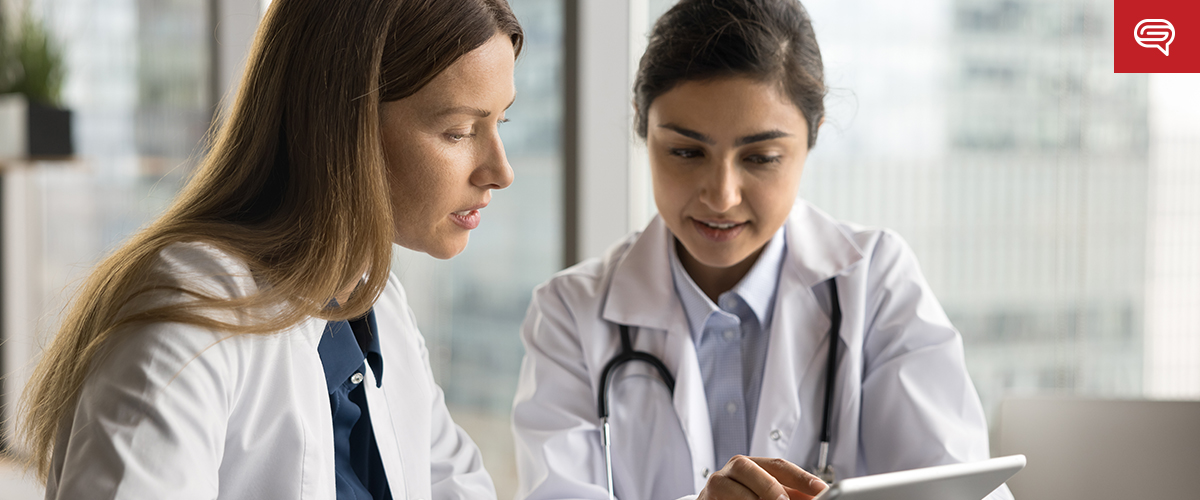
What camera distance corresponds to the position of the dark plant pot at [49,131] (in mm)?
2836

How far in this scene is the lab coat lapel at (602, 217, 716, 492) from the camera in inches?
52.9

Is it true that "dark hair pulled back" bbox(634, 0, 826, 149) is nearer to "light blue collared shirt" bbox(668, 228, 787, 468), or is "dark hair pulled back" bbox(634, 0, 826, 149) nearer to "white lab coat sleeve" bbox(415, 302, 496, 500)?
"light blue collared shirt" bbox(668, 228, 787, 468)

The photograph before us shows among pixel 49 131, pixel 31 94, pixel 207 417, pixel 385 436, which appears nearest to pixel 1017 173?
pixel 385 436

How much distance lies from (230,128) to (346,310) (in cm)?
25

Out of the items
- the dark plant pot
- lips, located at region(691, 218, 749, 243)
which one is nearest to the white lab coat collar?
lips, located at region(691, 218, 749, 243)

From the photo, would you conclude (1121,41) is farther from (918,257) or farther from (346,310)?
(346,310)

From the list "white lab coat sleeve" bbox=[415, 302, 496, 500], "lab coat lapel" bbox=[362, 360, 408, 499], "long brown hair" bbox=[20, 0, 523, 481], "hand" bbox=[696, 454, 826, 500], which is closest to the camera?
"long brown hair" bbox=[20, 0, 523, 481]

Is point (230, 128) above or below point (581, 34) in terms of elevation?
below

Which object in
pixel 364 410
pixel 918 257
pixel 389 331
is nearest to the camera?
pixel 364 410

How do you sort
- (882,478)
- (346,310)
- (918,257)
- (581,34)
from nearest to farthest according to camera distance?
(882,478) < (346,310) < (918,257) < (581,34)

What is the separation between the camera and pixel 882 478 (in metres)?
0.74

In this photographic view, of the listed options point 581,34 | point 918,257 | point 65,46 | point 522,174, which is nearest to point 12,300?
point 65,46

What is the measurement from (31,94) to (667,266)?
277 cm

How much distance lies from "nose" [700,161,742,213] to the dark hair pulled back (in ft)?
0.47
